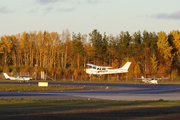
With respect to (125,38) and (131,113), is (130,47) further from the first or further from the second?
(131,113)

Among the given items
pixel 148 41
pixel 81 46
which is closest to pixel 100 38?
pixel 81 46

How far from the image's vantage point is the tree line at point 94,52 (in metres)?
93.0

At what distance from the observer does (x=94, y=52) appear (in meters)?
104

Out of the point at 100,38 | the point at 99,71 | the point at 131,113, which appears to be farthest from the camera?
the point at 100,38

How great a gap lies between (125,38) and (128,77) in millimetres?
27505

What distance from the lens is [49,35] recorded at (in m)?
134

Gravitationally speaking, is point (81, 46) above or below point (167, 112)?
above

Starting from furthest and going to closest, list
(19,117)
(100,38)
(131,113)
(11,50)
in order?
(11,50) < (100,38) < (131,113) < (19,117)

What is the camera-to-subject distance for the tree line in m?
93.0

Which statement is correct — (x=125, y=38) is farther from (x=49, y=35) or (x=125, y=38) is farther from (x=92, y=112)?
(x=92, y=112)

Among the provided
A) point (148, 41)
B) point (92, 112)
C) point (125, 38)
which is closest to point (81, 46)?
point (125, 38)

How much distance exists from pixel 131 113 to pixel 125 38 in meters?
89.1

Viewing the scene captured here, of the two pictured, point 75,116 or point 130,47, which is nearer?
point 75,116

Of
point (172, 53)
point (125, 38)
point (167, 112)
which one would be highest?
point (125, 38)
